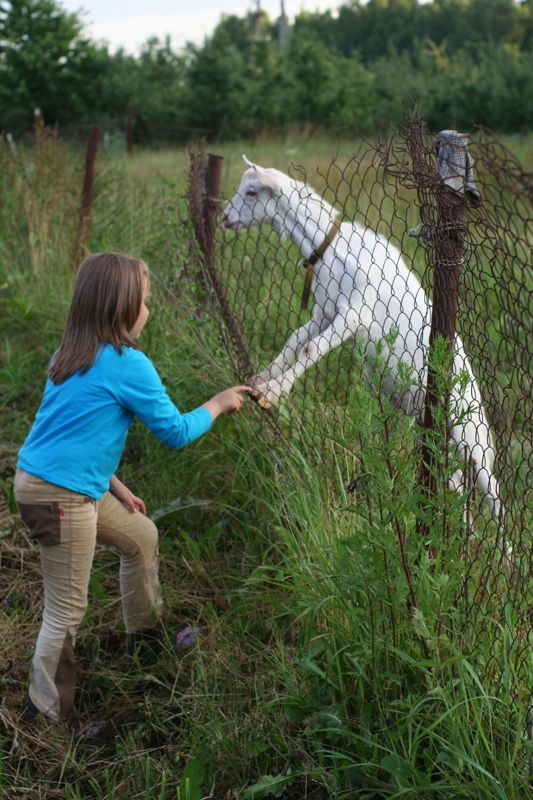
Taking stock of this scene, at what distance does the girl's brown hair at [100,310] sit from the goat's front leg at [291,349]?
698mm

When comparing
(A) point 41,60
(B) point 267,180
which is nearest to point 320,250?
(B) point 267,180

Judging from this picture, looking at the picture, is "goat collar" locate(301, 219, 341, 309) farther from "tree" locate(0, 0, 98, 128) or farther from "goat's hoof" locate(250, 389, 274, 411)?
"tree" locate(0, 0, 98, 128)

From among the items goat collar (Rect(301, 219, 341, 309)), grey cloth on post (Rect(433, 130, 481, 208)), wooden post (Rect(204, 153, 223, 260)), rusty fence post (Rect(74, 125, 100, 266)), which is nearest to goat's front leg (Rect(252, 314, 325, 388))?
goat collar (Rect(301, 219, 341, 309))

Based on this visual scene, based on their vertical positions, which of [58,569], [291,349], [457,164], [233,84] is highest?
[233,84]

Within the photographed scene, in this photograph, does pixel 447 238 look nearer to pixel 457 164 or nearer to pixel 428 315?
pixel 457 164

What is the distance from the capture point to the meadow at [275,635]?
1.98m

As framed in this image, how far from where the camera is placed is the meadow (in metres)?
1.98

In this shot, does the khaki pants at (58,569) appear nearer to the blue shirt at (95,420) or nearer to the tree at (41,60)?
the blue shirt at (95,420)

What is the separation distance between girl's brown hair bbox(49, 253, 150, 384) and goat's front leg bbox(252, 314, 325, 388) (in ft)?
2.29

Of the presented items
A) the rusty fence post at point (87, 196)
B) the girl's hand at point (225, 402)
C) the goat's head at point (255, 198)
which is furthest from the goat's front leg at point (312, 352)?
the rusty fence post at point (87, 196)

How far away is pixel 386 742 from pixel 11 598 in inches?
77.5

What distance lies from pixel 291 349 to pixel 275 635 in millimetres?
1188

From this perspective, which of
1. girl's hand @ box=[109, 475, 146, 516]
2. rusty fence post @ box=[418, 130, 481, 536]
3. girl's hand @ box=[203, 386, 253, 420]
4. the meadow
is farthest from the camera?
girl's hand @ box=[109, 475, 146, 516]

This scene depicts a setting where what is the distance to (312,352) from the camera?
3.11 m
